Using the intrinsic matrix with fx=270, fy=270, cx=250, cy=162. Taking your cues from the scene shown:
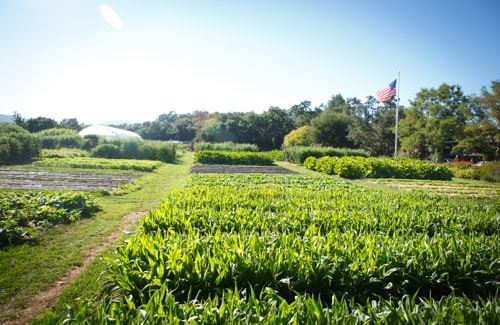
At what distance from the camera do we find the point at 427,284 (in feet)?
10.2

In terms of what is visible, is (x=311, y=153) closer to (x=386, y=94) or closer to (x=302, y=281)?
(x=386, y=94)

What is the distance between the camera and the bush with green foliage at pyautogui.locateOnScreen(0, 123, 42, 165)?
16.8 meters

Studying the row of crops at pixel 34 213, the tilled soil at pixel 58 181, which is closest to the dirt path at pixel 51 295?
the row of crops at pixel 34 213

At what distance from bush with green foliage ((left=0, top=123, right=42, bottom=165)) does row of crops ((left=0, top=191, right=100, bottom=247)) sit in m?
13.3

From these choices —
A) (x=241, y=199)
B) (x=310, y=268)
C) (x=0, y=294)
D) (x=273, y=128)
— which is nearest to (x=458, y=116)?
(x=273, y=128)

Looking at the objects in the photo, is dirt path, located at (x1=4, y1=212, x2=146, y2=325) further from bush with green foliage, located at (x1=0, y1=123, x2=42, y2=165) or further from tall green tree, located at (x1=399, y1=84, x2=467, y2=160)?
tall green tree, located at (x1=399, y1=84, x2=467, y2=160)

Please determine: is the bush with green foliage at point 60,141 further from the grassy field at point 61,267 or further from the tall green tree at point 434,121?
the tall green tree at point 434,121

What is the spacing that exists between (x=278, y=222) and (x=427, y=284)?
2.27 metres

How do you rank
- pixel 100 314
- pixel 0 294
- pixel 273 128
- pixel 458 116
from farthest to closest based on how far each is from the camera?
pixel 273 128 < pixel 458 116 < pixel 0 294 < pixel 100 314

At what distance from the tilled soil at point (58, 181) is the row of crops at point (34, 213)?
3.38 metres

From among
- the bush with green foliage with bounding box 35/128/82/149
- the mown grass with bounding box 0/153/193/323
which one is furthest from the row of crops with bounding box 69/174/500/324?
the bush with green foliage with bounding box 35/128/82/149

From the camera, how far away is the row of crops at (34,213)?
4.79 meters

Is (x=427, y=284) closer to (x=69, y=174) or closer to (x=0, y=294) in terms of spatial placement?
(x=0, y=294)

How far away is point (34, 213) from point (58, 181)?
6629 millimetres
